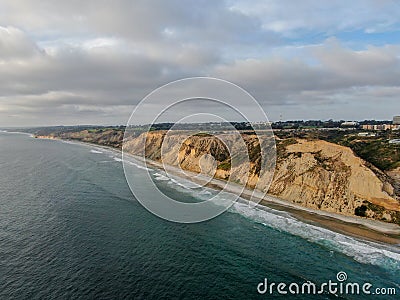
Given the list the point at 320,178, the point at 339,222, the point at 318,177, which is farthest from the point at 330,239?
the point at 318,177

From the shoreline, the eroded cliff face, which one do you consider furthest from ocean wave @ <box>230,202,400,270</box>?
the eroded cliff face

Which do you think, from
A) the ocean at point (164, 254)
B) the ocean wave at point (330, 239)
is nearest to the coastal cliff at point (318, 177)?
the ocean wave at point (330, 239)

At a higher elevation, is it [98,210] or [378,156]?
[378,156]

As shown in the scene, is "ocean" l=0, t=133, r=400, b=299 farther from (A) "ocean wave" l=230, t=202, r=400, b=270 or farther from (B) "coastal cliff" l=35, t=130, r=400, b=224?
(B) "coastal cliff" l=35, t=130, r=400, b=224

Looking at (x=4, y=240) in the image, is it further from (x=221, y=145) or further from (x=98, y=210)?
(x=221, y=145)

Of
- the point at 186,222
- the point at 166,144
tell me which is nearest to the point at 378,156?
the point at 186,222

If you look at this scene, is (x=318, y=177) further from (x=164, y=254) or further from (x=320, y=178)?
(x=164, y=254)

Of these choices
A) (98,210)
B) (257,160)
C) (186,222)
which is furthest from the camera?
(257,160)

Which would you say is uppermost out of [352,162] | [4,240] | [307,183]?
[352,162]
